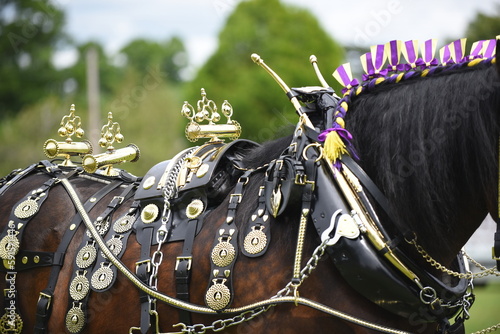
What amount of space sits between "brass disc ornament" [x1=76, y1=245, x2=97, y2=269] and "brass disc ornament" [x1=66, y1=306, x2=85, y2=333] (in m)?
0.21

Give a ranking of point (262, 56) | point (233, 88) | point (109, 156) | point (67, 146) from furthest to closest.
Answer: point (233, 88), point (262, 56), point (67, 146), point (109, 156)

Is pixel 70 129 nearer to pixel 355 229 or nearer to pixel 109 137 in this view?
pixel 109 137

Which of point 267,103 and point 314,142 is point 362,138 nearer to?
point 314,142

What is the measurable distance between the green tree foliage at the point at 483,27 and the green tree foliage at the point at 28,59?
20.9 metres

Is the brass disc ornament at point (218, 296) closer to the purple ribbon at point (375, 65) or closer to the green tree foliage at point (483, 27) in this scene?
the purple ribbon at point (375, 65)

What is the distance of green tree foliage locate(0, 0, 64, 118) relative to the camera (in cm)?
3042

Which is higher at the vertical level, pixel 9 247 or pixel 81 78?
pixel 81 78

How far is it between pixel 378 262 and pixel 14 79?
103 ft

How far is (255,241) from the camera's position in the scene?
2543 millimetres

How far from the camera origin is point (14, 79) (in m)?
30.9

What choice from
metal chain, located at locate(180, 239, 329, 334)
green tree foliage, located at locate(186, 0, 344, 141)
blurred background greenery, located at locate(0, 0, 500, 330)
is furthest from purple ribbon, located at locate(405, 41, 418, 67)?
green tree foliage, located at locate(186, 0, 344, 141)

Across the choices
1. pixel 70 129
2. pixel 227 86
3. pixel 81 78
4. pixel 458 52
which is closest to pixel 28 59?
pixel 81 78

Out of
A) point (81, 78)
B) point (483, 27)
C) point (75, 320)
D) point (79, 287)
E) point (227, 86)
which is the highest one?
point (81, 78)

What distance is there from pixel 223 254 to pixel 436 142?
96cm
